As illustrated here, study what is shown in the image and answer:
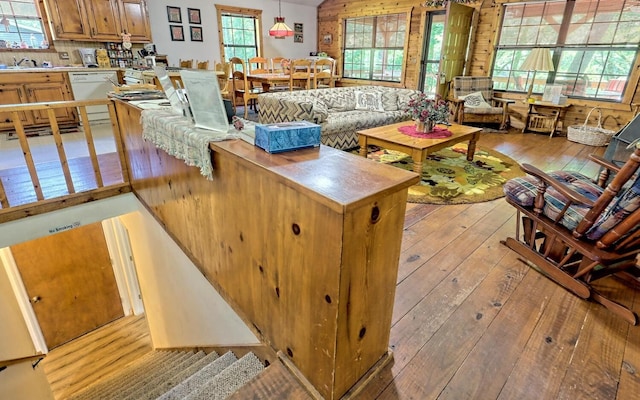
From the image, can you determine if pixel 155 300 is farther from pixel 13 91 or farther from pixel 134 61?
Result: pixel 134 61

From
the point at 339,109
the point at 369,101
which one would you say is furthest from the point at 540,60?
the point at 339,109

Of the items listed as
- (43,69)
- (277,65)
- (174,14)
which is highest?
(174,14)

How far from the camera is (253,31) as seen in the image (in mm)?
7363

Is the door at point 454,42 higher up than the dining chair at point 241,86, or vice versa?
the door at point 454,42

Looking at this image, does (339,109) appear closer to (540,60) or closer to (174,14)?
(540,60)

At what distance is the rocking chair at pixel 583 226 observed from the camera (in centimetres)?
146

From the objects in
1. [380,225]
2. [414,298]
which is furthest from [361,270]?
[414,298]

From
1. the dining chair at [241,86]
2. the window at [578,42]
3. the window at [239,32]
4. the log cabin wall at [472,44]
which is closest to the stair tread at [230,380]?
the dining chair at [241,86]

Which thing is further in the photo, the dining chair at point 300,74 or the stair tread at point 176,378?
the dining chair at point 300,74

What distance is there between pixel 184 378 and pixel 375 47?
7.38 m

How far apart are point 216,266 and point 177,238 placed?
0.69 metres

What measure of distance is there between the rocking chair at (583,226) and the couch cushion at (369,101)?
306 centimetres

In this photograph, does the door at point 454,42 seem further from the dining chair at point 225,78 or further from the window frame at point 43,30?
the window frame at point 43,30

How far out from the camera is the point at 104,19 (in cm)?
509
